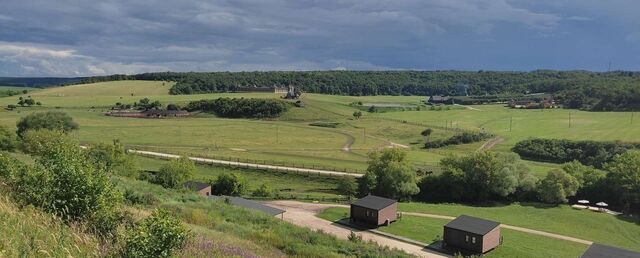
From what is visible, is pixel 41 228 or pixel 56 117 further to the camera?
pixel 56 117

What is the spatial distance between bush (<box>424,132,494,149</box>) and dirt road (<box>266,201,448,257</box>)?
53807 millimetres

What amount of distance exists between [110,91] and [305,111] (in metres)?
89.8

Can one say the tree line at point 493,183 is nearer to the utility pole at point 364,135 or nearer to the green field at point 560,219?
the green field at point 560,219

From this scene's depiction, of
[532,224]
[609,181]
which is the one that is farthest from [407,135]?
[532,224]

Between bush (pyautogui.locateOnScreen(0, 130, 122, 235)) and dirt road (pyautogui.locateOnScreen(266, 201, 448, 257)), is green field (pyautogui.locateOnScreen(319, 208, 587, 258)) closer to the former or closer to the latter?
dirt road (pyautogui.locateOnScreen(266, 201, 448, 257))

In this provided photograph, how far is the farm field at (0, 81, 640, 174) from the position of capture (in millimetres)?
87812

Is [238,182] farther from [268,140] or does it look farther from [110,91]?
[110,91]

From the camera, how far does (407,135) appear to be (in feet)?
386

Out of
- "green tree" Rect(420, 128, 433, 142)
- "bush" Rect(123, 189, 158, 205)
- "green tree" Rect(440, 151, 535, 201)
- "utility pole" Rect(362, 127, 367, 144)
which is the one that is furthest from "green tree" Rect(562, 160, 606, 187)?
"bush" Rect(123, 189, 158, 205)

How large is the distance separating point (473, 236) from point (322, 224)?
43.9 feet

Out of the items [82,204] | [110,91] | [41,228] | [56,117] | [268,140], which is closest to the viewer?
[41,228]

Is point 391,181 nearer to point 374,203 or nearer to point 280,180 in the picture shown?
point 374,203

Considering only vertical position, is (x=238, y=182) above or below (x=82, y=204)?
below

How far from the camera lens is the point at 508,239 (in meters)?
45.1
